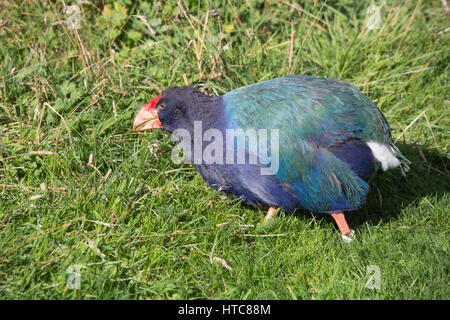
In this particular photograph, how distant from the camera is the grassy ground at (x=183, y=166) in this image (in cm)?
225

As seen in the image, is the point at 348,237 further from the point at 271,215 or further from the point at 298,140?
the point at 298,140

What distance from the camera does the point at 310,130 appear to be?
98.0 inches

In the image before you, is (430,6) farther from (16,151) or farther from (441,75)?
(16,151)

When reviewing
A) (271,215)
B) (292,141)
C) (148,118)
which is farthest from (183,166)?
(292,141)

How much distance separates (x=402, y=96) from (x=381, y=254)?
5.07ft

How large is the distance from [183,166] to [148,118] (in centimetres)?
37

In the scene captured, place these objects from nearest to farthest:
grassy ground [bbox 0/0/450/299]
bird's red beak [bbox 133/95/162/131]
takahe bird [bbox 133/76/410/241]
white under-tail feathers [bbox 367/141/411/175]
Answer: grassy ground [bbox 0/0/450/299]
takahe bird [bbox 133/76/410/241]
white under-tail feathers [bbox 367/141/411/175]
bird's red beak [bbox 133/95/162/131]

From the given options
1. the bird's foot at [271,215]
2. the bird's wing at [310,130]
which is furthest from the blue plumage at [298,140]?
the bird's foot at [271,215]

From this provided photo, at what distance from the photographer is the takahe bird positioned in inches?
97.3

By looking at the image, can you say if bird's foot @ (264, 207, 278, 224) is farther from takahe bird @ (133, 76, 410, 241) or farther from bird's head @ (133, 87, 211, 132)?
bird's head @ (133, 87, 211, 132)

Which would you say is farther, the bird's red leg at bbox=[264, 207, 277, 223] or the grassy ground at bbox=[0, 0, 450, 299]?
the bird's red leg at bbox=[264, 207, 277, 223]

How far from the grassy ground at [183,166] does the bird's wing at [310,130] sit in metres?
0.26

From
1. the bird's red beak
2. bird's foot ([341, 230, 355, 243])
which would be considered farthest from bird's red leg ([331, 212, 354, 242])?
the bird's red beak

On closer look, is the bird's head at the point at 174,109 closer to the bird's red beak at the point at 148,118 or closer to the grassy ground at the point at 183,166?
the bird's red beak at the point at 148,118
